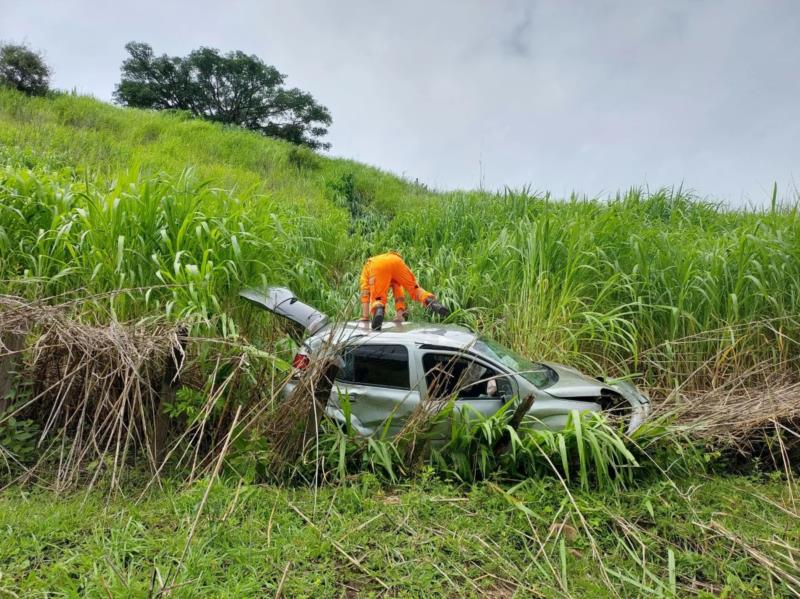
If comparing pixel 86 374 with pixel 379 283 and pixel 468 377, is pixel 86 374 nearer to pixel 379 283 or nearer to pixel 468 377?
pixel 468 377

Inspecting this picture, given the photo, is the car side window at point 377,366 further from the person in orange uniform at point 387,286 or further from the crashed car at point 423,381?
the person in orange uniform at point 387,286

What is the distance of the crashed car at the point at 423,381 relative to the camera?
4.40m

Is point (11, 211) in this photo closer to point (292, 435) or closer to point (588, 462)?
point (292, 435)

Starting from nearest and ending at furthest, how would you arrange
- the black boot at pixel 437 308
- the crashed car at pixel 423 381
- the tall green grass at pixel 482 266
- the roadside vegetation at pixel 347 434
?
1. the roadside vegetation at pixel 347 434
2. the crashed car at pixel 423 381
3. the tall green grass at pixel 482 266
4. the black boot at pixel 437 308

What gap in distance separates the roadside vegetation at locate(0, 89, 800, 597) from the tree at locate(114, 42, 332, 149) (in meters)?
Result: 24.7

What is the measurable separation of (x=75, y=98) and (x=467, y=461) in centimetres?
1961

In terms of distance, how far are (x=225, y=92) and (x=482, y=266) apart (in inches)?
1100

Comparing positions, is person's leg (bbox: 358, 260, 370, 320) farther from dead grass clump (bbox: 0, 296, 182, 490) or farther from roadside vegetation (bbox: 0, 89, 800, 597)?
dead grass clump (bbox: 0, 296, 182, 490)

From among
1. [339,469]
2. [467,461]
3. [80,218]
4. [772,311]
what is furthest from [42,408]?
[772,311]

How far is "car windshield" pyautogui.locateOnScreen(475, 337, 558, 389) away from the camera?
4660mm

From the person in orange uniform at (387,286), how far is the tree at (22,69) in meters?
16.8

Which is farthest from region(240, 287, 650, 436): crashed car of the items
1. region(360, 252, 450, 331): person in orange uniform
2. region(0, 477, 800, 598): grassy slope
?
region(360, 252, 450, 331): person in orange uniform

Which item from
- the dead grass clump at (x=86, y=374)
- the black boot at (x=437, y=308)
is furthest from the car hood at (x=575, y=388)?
the dead grass clump at (x=86, y=374)

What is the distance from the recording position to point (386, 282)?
20.5ft
